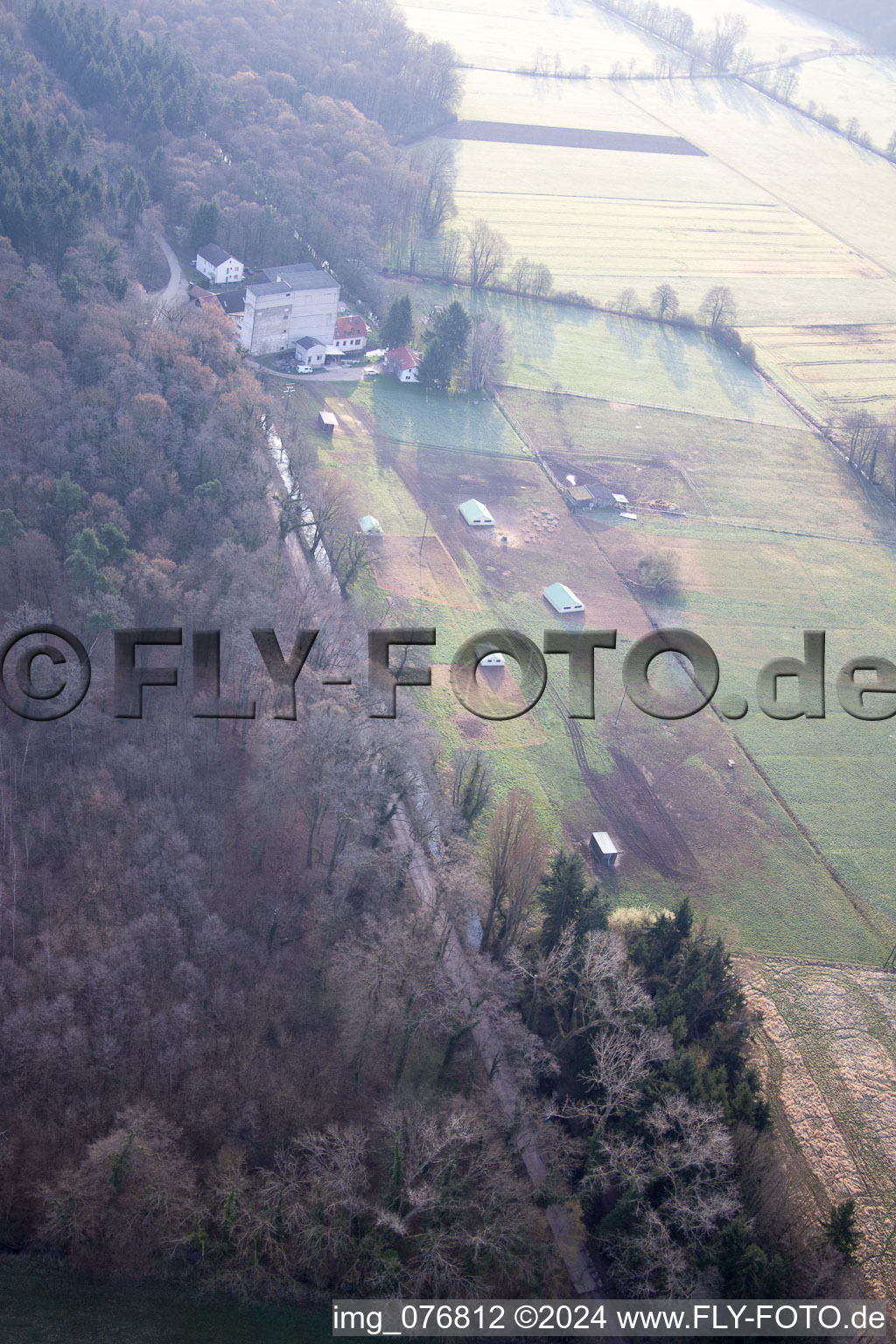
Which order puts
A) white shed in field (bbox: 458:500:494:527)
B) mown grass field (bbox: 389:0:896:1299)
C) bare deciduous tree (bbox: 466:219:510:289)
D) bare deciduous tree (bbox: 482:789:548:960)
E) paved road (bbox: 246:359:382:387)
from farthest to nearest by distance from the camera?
bare deciduous tree (bbox: 466:219:510:289), paved road (bbox: 246:359:382:387), white shed in field (bbox: 458:500:494:527), mown grass field (bbox: 389:0:896:1299), bare deciduous tree (bbox: 482:789:548:960)

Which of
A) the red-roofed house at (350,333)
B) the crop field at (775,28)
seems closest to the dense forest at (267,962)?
the red-roofed house at (350,333)

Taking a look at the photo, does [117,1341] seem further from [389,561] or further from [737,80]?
[737,80]

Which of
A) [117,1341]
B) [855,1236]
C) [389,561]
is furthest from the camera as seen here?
[389,561]

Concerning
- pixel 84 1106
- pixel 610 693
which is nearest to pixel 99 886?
pixel 84 1106

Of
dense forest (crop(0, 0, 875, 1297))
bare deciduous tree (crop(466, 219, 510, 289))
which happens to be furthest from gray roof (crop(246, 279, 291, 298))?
bare deciduous tree (crop(466, 219, 510, 289))

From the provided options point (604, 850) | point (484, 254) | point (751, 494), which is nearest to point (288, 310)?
point (484, 254)

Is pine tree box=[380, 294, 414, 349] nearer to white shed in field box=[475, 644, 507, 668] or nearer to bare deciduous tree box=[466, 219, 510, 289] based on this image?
bare deciduous tree box=[466, 219, 510, 289]

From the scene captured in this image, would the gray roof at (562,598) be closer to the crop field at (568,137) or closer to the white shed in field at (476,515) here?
the white shed in field at (476,515)

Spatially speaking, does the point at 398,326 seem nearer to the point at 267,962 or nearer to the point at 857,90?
the point at 267,962
